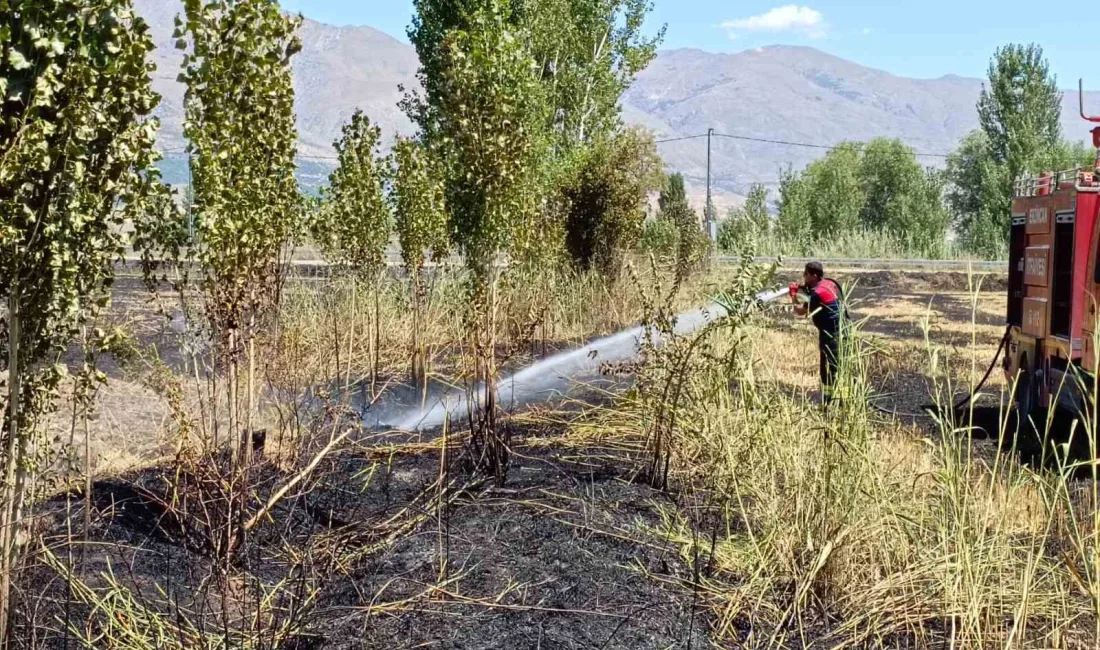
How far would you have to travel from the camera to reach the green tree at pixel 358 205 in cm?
988

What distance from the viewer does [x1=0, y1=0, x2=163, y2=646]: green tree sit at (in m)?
3.46

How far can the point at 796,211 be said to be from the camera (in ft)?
169

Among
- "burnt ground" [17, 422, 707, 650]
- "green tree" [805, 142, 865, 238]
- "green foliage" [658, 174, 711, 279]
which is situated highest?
"green tree" [805, 142, 865, 238]

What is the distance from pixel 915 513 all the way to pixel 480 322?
2.85 m

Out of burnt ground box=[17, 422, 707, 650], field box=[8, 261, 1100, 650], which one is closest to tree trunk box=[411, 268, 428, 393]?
field box=[8, 261, 1100, 650]

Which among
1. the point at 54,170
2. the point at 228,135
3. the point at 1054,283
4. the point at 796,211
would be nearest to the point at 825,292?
the point at 1054,283

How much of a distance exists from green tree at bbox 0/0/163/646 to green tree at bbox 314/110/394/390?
571 centimetres

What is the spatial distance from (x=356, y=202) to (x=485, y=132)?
3.56 meters

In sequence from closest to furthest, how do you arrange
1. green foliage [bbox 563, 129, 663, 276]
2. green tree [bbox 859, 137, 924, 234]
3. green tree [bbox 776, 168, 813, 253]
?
green foliage [bbox 563, 129, 663, 276] → green tree [bbox 776, 168, 813, 253] → green tree [bbox 859, 137, 924, 234]

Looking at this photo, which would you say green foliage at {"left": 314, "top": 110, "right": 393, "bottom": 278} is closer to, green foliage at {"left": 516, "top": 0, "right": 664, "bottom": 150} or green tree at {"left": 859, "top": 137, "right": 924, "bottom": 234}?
green foliage at {"left": 516, "top": 0, "right": 664, "bottom": 150}

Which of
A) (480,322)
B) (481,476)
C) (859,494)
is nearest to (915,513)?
(859,494)

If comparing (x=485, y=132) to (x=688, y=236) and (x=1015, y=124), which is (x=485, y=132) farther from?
(x=1015, y=124)

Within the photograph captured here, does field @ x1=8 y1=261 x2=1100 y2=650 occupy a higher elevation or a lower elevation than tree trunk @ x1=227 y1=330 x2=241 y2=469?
lower

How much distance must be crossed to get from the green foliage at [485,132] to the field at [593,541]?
1172 mm
